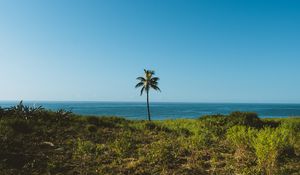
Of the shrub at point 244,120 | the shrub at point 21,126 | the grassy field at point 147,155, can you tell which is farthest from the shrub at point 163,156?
the shrub at point 244,120

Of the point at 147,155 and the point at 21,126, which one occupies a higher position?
the point at 21,126

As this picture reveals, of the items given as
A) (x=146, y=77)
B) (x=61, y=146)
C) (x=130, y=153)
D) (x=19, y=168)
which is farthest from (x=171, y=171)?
(x=146, y=77)

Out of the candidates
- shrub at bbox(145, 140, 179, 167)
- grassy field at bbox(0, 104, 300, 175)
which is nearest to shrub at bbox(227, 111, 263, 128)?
grassy field at bbox(0, 104, 300, 175)

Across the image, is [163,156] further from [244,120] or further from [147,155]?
[244,120]

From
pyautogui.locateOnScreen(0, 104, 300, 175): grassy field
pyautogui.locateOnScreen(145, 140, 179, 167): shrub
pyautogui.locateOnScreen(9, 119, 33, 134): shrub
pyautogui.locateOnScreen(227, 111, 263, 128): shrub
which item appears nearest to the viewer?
pyautogui.locateOnScreen(0, 104, 300, 175): grassy field

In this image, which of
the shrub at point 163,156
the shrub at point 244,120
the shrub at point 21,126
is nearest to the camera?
the shrub at point 163,156

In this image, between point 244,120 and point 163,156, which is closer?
point 163,156

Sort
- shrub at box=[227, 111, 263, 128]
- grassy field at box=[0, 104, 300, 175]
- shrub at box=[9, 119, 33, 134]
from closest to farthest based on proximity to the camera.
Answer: grassy field at box=[0, 104, 300, 175] → shrub at box=[9, 119, 33, 134] → shrub at box=[227, 111, 263, 128]

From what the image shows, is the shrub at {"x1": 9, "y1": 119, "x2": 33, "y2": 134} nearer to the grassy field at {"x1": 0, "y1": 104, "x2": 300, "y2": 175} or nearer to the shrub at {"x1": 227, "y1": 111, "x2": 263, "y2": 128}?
the grassy field at {"x1": 0, "y1": 104, "x2": 300, "y2": 175}

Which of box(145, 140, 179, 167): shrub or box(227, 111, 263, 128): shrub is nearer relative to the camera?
box(145, 140, 179, 167): shrub

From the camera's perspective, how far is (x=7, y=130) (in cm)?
1343

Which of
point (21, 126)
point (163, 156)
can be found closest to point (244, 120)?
point (163, 156)

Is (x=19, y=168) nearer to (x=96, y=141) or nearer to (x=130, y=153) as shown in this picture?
(x=130, y=153)

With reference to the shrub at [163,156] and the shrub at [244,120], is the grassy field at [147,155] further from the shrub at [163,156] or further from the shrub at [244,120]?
the shrub at [244,120]
